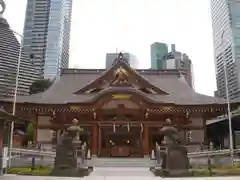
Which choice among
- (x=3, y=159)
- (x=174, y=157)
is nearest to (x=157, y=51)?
(x=174, y=157)

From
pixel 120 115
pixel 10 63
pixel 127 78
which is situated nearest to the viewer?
pixel 120 115

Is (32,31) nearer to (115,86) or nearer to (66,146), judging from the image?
(115,86)

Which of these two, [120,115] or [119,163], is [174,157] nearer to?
[119,163]

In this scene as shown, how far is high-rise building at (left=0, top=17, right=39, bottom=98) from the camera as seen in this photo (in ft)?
95.5

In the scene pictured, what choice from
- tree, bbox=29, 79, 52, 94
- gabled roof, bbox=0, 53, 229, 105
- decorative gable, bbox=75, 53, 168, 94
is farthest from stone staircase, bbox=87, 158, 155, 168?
tree, bbox=29, 79, 52, 94

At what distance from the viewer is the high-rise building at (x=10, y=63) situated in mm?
29094

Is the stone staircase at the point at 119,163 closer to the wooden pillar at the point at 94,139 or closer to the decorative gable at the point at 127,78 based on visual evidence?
the wooden pillar at the point at 94,139

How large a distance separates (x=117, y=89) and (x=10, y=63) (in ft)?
65.5

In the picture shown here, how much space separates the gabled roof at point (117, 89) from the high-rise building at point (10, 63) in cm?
640

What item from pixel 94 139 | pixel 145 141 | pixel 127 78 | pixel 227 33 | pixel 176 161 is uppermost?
pixel 227 33

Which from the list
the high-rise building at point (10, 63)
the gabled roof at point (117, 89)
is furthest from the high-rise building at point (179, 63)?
the high-rise building at point (10, 63)

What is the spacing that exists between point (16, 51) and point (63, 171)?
23600 mm

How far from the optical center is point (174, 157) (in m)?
14.1

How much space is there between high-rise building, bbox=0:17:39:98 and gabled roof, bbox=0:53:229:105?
6400 mm
